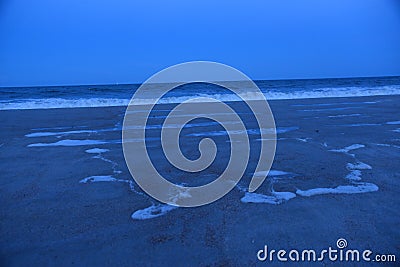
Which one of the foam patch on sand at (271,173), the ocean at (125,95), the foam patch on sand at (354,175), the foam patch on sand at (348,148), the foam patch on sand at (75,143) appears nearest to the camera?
the foam patch on sand at (354,175)

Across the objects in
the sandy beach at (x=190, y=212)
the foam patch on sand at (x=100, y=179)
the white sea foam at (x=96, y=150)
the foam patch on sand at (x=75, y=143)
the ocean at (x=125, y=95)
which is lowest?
A: the sandy beach at (x=190, y=212)

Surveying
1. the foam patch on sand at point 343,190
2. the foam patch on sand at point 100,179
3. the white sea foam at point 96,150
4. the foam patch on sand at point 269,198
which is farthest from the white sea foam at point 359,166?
A: the white sea foam at point 96,150

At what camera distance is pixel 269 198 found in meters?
3.32

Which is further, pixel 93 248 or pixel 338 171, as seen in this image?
pixel 338 171

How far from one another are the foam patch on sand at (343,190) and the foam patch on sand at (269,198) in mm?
194

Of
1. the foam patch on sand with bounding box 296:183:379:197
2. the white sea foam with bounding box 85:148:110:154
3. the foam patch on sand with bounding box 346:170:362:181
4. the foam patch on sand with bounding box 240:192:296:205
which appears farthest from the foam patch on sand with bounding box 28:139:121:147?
the foam patch on sand with bounding box 346:170:362:181

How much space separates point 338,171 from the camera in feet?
13.7

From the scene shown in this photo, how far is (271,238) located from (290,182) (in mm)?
1473

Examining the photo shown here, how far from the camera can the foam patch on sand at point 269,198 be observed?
3.25m

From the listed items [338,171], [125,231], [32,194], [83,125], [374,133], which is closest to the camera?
[125,231]

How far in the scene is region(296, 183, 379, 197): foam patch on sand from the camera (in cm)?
343

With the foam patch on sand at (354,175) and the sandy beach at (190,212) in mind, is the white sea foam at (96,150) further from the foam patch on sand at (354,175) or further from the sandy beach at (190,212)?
the foam patch on sand at (354,175)

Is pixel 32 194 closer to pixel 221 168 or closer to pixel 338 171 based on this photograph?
pixel 221 168

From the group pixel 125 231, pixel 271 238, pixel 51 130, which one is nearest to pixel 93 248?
pixel 125 231
